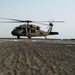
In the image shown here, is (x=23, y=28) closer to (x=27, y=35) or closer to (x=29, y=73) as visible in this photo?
(x=27, y=35)

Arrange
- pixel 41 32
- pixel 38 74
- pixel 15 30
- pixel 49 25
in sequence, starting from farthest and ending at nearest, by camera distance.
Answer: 1. pixel 49 25
2. pixel 41 32
3. pixel 15 30
4. pixel 38 74

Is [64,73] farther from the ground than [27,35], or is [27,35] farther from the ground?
[64,73]

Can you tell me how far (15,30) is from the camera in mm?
76375

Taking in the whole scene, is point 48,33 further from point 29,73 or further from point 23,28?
point 29,73

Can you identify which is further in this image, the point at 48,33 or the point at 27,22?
the point at 48,33

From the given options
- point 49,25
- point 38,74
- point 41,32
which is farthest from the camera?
point 49,25

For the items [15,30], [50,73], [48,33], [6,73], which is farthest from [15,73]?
[48,33]

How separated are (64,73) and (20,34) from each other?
67801 millimetres

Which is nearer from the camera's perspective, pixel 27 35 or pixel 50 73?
pixel 50 73

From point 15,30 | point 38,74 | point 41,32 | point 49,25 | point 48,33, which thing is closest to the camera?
point 38,74

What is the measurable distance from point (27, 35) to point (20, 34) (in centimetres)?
290

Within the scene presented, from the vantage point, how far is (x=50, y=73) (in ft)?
33.2

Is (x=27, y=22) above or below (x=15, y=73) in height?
below

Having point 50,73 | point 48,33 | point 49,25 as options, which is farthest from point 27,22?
point 50,73
